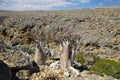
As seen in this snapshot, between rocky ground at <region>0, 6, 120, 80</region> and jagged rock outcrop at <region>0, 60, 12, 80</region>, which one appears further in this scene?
rocky ground at <region>0, 6, 120, 80</region>

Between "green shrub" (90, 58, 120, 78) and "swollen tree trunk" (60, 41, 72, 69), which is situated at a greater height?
"swollen tree trunk" (60, 41, 72, 69)

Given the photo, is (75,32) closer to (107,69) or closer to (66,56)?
(107,69)

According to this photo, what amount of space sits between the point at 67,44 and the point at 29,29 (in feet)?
A: 63.1

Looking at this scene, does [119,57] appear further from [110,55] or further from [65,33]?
[65,33]

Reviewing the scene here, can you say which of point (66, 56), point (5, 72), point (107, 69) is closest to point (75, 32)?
point (107, 69)

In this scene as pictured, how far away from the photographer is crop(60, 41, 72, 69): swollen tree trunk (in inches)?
387

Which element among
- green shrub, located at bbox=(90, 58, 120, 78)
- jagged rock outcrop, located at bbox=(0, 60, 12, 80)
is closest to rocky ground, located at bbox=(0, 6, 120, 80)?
jagged rock outcrop, located at bbox=(0, 60, 12, 80)

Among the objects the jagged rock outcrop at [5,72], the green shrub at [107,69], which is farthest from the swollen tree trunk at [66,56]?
the jagged rock outcrop at [5,72]

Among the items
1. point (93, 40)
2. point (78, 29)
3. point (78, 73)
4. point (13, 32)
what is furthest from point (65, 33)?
point (13, 32)

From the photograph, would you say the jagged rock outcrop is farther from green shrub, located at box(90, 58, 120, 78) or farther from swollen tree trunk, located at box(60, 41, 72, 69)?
green shrub, located at box(90, 58, 120, 78)

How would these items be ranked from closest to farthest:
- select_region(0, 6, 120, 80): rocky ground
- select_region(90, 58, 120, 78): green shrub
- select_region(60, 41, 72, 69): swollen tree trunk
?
select_region(60, 41, 72, 69): swollen tree trunk
select_region(90, 58, 120, 78): green shrub
select_region(0, 6, 120, 80): rocky ground

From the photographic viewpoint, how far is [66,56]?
32.4 feet

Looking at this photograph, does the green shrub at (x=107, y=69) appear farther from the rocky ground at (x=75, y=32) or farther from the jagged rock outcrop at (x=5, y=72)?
the jagged rock outcrop at (x=5, y=72)

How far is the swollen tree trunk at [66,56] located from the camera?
9.83 m
